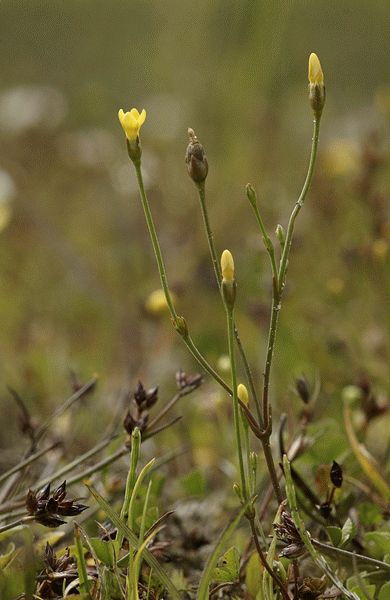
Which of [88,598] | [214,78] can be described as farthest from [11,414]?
[214,78]

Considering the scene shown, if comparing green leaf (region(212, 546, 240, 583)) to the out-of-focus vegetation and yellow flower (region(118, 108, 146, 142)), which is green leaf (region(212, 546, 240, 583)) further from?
yellow flower (region(118, 108, 146, 142))

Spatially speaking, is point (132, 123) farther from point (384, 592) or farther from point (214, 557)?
point (384, 592)

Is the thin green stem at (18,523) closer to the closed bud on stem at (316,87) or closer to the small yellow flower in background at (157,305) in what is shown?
the closed bud on stem at (316,87)

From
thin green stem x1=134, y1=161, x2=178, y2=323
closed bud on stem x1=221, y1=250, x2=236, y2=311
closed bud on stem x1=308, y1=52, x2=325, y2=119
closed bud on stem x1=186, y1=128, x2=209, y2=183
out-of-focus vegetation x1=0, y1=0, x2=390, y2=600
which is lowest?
out-of-focus vegetation x1=0, y1=0, x2=390, y2=600

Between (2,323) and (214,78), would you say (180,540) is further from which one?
(214,78)

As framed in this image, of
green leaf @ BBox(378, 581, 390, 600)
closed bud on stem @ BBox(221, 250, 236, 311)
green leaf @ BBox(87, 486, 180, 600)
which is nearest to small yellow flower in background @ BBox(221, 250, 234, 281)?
closed bud on stem @ BBox(221, 250, 236, 311)

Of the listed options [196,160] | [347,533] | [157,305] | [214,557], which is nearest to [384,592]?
[347,533]

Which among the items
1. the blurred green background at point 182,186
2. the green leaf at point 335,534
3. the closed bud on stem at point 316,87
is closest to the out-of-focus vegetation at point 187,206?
the blurred green background at point 182,186
